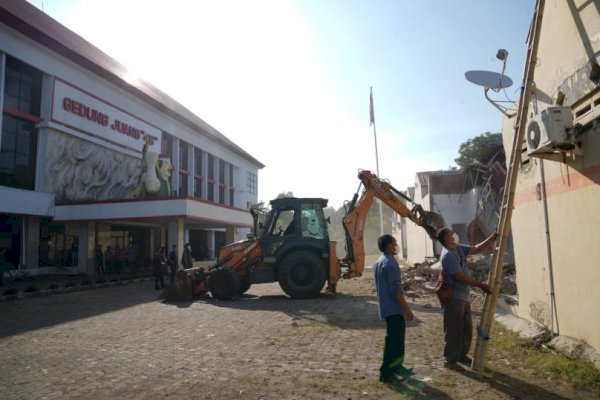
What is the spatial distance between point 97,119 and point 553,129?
23.4 m

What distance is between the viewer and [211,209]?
70.5 ft

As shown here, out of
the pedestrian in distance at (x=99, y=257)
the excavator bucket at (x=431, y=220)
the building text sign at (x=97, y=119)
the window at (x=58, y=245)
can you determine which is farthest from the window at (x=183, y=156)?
the excavator bucket at (x=431, y=220)

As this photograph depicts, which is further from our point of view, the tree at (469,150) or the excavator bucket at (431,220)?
the tree at (469,150)

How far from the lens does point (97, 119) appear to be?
22.8 m

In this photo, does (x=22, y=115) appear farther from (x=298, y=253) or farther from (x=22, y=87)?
(x=298, y=253)

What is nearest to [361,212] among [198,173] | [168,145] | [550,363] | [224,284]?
[224,284]

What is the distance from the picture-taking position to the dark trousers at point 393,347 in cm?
443

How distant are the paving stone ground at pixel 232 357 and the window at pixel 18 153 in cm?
1121

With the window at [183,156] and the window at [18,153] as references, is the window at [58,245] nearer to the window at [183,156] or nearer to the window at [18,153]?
the window at [18,153]

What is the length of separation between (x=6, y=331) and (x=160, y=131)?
76.3 feet

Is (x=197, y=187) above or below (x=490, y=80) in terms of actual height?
above

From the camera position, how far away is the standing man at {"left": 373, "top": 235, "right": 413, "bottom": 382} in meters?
4.43

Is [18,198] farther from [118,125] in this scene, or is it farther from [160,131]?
[160,131]

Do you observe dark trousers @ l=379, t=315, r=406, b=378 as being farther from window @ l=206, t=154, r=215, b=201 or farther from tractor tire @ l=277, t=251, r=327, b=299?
window @ l=206, t=154, r=215, b=201
